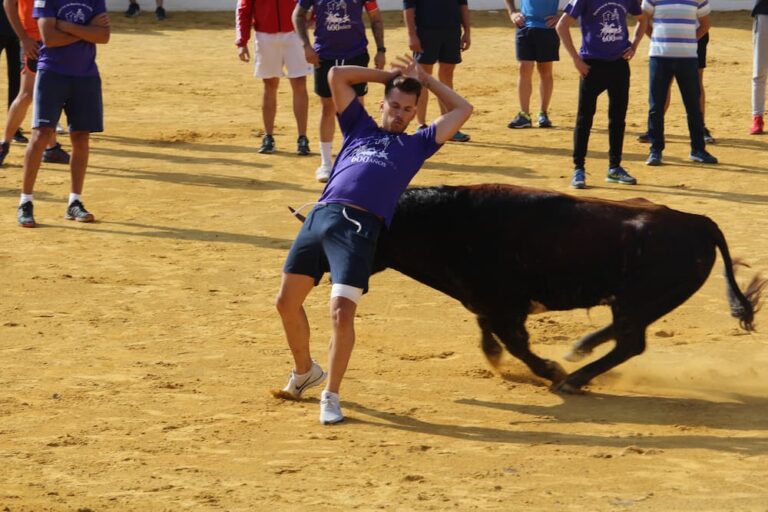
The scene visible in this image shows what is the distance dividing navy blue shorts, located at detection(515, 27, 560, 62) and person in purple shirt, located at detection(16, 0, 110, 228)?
17.6 ft

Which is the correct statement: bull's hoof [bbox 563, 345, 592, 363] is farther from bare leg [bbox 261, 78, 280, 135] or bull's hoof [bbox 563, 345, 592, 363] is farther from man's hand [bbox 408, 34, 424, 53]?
bare leg [bbox 261, 78, 280, 135]

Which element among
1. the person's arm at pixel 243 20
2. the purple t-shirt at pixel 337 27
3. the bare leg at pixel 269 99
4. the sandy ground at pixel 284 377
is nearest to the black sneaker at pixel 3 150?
the sandy ground at pixel 284 377

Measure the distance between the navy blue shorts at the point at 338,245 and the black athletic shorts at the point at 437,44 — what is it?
7.36m

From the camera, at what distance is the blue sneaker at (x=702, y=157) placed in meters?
13.4

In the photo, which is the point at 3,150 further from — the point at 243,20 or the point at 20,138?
the point at 243,20

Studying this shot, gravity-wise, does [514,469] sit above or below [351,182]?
below

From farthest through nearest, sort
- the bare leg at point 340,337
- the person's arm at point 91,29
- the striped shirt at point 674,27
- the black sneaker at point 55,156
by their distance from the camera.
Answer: the black sneaker at point 55,156
the striped shirt at point 674,27
the person's arm at point 91,29
the bare leg at point 340,337

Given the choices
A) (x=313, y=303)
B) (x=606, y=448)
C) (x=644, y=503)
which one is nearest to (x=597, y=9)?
(x=313, y=303)

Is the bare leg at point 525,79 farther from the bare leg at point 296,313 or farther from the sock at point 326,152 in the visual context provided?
the bare leg at point 296,313

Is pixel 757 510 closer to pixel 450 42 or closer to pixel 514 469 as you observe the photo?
pixel 514 469

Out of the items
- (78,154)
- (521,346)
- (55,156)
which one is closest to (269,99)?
(55,156)

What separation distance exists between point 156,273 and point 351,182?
3.42m

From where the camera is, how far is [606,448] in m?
6.27

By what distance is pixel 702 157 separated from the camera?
13.4m
